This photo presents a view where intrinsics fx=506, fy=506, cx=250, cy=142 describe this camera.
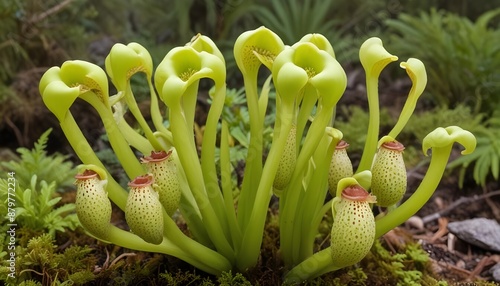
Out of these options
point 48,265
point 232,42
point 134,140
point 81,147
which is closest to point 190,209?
point 134,140

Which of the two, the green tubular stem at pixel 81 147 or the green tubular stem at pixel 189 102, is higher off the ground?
the green tubular stem at pixel 189 102

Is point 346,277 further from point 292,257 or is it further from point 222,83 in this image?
point 222,83

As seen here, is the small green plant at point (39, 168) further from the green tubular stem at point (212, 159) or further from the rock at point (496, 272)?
the rock at point (496, 272)

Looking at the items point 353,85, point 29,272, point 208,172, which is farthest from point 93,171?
point 353,85

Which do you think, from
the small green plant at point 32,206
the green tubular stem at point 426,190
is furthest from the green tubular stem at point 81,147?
the green tubular stem at point 426,190

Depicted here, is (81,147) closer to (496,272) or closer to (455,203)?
(496,272)

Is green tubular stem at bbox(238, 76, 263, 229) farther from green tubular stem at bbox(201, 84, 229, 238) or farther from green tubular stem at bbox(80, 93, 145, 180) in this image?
green tubular stem at bbox(80, 93, 145, 180)
